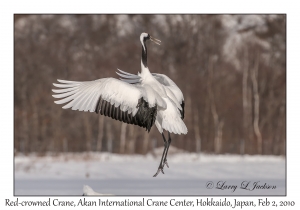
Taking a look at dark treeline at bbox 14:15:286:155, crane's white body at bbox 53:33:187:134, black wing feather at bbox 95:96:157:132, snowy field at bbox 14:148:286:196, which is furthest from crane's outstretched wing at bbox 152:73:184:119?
dark treeline at bbox 14:15:286:155

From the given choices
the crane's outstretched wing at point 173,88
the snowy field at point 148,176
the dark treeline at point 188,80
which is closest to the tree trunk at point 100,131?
the dark treeline at point 188,80

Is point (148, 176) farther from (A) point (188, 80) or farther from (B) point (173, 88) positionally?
(A) point (188, 80)

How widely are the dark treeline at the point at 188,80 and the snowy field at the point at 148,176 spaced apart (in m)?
5.34

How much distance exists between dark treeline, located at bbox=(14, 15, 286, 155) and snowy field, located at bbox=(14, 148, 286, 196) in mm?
5339

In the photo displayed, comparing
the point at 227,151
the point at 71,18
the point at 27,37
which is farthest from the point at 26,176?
the point at 71,18

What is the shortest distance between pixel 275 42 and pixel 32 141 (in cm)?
1179

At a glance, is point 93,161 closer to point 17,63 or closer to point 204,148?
point 204,148

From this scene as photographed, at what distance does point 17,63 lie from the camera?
31469 mm

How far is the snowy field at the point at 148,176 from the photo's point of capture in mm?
12656

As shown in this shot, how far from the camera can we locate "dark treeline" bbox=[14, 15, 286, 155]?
2961 centimetres

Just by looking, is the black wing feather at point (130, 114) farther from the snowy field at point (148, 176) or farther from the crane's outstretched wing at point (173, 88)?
the snowy field at point (148, 176)

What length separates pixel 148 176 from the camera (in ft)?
55.4

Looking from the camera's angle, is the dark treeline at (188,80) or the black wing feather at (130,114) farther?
the dark treeline at (188,80)

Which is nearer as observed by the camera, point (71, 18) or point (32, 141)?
point (32, 141)
